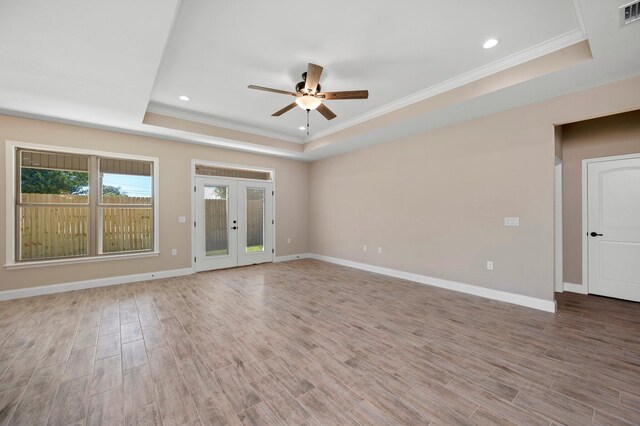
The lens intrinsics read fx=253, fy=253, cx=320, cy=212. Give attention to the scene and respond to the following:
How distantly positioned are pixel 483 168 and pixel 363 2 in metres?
3.05

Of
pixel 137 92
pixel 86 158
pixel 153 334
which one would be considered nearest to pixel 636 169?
pixel 153 334

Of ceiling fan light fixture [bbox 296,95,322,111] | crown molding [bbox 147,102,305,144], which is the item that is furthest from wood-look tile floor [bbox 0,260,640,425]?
crown molding [bbox 147,102,305,144]

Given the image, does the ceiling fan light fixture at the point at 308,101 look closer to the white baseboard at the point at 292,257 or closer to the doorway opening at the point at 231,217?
the doorway opening at the point at 231,217

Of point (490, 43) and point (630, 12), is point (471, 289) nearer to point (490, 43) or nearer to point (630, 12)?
point (490, 43)

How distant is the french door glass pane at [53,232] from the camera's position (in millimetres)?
4078

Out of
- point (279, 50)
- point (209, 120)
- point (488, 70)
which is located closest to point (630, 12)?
point (488, 70)

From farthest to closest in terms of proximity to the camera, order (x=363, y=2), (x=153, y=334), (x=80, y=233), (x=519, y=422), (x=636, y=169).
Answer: (x=80, y=233) → (x=636, y=169) → (x=153, y=334) → (x=363, y=2) → (x=519, y=422)

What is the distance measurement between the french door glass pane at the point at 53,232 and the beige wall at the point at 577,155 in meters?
8.26

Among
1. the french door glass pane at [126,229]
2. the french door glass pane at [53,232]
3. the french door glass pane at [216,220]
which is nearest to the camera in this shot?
the french door glass pane at [53,232]

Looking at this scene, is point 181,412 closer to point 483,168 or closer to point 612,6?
point 612,6

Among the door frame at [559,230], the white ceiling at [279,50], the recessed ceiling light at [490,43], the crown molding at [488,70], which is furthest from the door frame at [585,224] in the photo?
the recessed ceiling light at [490,43]

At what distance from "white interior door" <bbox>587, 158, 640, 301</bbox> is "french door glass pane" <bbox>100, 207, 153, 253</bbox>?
7.77m

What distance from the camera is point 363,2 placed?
7.23 ft

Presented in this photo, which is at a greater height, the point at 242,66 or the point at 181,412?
the point at 242,66
